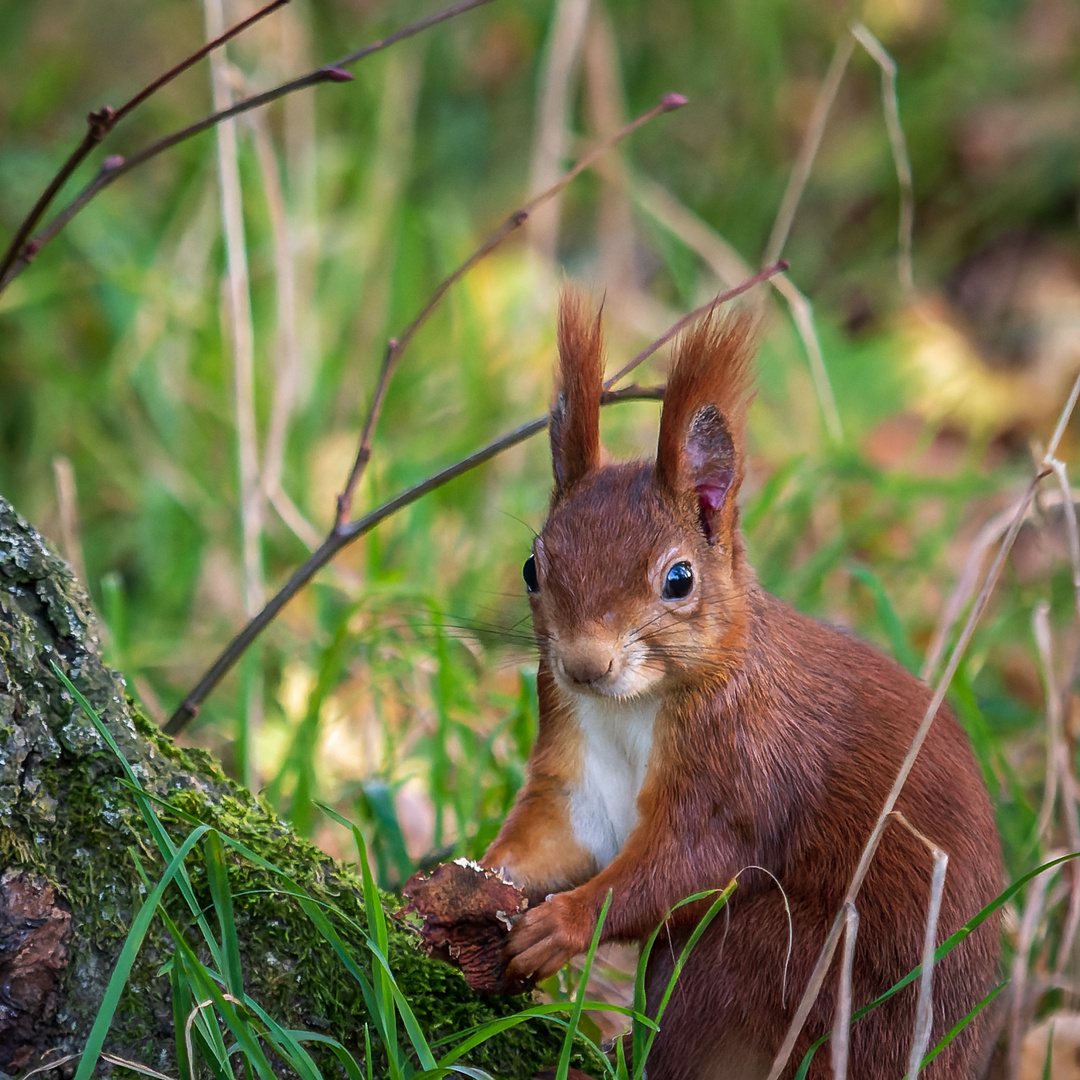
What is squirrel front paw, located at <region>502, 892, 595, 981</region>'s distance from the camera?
4.61 ft

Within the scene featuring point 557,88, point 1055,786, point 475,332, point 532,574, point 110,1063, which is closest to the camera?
point 110,1063

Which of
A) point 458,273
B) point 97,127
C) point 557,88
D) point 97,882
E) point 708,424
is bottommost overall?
point 97,882

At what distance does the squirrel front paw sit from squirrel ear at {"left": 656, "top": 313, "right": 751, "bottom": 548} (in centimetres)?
49

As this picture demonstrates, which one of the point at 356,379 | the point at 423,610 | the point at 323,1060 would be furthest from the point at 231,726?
the point at 323,1060

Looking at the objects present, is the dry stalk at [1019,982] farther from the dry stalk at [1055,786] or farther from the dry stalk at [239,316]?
the dry stalk at [239,316]

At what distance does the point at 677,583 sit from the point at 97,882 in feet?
2.30

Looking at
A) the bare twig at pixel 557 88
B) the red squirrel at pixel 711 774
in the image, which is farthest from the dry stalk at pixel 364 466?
the bare twig at pixel 557 88

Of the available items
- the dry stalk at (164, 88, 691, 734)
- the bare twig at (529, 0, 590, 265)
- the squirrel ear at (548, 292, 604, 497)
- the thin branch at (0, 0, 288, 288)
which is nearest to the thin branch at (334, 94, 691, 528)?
the dry stalk at (164, 88, 691, 734)

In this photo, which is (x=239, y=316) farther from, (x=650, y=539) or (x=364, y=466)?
(x=650, y=539)

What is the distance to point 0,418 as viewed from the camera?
378 centimetres

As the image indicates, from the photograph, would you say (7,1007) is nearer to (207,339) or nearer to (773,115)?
(207,339)

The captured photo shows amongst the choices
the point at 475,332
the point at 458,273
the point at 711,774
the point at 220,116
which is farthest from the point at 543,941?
the point at 475,332

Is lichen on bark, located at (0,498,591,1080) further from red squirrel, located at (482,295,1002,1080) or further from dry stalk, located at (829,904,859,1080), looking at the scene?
dry stalk, located at (829,904,859,1080)

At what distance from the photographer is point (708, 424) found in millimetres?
1650
